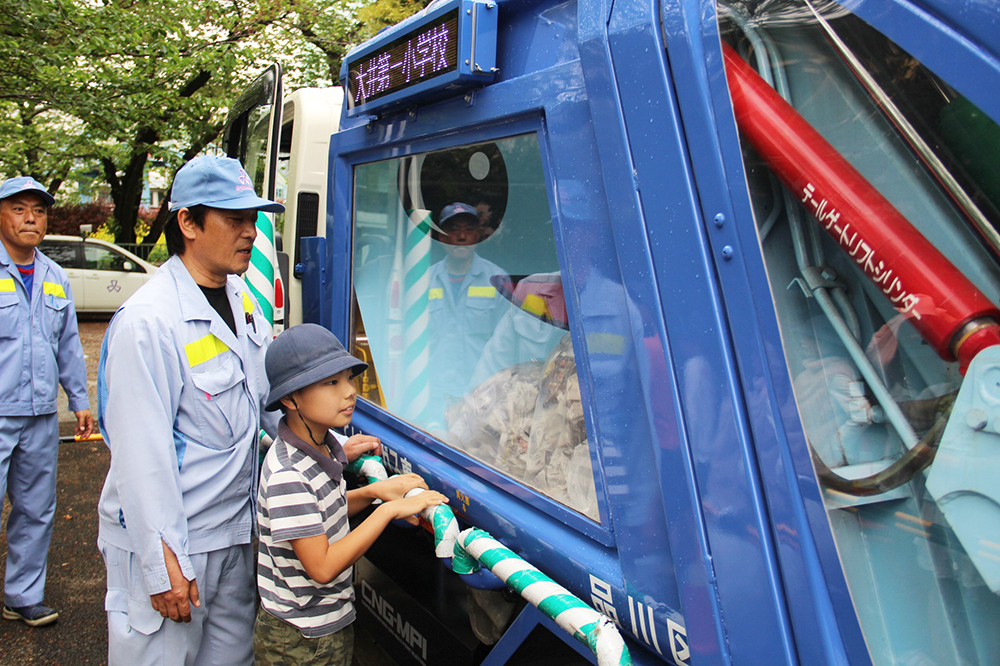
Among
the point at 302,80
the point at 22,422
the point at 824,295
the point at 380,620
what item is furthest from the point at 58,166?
the point at 824,295

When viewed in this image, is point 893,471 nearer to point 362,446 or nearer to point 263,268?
point 362,446

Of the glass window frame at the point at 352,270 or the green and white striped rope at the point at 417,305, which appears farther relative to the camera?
the green and white striped rope at the point at 417,305

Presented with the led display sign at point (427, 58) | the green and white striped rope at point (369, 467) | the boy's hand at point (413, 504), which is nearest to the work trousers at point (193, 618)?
the green and white striped rope at point (369, 467)

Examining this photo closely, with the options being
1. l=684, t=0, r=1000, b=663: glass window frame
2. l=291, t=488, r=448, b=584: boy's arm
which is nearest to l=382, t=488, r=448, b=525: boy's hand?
l=291, t=488, r=448, b=584: boy's arm

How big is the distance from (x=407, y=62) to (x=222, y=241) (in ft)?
2.34

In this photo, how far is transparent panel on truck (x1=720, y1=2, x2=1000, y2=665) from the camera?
0.97 metres

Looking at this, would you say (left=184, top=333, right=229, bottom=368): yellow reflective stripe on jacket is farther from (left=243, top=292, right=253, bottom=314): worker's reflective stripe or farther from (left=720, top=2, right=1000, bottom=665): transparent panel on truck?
(left=720, top=2, right=1000, bottom=665): transparent panel on truck

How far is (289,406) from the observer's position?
1.87 metres

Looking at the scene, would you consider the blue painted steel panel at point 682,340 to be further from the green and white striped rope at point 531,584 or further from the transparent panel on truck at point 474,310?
the transparent panel on truck at point 474,310

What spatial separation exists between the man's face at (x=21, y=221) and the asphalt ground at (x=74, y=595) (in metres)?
1.75

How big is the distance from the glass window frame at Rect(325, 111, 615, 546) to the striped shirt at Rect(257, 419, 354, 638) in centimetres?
35

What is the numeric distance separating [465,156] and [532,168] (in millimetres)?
302

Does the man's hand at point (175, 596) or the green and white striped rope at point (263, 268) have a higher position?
the green and white striped rope at point (263, 268)

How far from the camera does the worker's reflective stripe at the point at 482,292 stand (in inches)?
98.3
